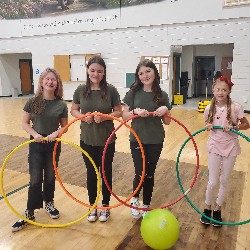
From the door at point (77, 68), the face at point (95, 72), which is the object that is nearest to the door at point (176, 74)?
the door at point (77, 68)

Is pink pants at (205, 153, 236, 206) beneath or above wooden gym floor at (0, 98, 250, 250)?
above

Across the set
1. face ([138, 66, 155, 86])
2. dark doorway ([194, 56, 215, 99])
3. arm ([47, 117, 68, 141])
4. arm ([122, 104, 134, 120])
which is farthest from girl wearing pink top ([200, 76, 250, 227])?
dark doorway ([194, 56, 215, 99])

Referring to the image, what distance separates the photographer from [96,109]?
112 inches

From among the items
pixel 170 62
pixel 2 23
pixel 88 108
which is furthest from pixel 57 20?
pixel 88 108

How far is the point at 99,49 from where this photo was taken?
12.9 metres

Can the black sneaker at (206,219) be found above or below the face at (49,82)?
below

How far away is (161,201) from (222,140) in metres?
1.32

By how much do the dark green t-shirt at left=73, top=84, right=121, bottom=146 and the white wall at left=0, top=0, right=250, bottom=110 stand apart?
29.7 feet

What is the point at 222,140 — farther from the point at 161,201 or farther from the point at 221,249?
the point at 161,201

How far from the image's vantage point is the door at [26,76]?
17.5m

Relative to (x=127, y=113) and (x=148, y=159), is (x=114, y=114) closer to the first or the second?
(x=127, y=113)

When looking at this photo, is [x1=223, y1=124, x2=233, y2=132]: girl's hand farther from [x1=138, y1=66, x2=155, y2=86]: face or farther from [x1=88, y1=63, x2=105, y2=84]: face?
[x1=88, y1=63, x2=105, y2=84]: face

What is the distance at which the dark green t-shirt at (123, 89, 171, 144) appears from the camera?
281 centimetres

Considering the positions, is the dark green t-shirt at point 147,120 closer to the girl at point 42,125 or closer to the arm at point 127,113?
the arm at point 127,113
